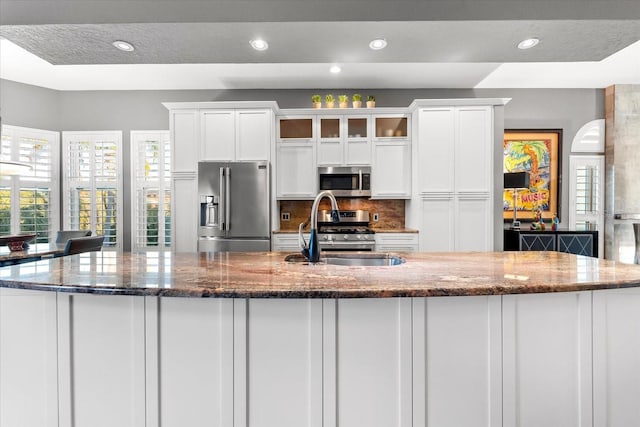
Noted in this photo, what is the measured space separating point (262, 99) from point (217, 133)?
93cm

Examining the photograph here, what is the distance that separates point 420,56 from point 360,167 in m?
2.13

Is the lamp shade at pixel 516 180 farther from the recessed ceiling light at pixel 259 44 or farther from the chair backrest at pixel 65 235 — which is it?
the chair backrest at pixel 65 235

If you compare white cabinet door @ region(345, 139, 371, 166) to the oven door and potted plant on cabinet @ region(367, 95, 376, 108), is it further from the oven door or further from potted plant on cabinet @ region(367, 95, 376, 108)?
the oven door

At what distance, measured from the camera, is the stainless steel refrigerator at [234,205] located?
13.0 ft

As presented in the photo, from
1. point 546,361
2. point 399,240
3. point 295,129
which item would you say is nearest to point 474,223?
point 399,240

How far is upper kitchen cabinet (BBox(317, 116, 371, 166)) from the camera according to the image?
4.38 meters

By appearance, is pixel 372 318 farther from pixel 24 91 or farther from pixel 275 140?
pixel 24 91

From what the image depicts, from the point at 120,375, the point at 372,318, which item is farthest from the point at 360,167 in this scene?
the point at 120,375

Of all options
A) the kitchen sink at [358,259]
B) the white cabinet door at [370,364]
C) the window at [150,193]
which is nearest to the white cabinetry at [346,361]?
the white cabinet door at [370,364]

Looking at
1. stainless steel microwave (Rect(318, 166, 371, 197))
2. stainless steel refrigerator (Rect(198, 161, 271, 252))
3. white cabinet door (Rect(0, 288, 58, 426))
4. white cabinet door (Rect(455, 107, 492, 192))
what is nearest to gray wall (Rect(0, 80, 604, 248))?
white cabinet door (Rect(455, 107, 492, 192))

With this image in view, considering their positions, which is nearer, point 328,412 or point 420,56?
point 328,412

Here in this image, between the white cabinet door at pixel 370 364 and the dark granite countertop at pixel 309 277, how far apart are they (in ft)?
0.44

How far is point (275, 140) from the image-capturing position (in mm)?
4352

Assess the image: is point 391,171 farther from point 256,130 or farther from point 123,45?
point 123,45
